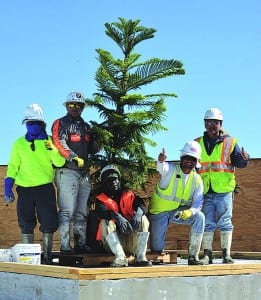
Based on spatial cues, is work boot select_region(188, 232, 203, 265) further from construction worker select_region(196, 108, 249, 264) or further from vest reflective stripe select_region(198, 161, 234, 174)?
vest reflective stripe select_region(198, 161, 234, 174)

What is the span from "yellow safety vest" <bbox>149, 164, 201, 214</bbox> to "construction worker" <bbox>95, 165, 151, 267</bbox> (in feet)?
1.46

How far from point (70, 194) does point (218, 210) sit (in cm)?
180

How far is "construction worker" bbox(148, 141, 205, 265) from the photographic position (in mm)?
7555

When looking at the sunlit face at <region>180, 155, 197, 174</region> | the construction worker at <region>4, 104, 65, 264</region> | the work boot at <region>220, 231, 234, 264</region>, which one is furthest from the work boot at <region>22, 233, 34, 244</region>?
the work boot at <region>220, 231, 234, 264</region>

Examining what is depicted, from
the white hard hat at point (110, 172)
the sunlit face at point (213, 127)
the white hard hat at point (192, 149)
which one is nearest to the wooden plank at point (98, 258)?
the white hard hat at point (110, 172)

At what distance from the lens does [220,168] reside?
26.5 ft

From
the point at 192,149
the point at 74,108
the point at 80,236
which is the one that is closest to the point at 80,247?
the point at 80,236

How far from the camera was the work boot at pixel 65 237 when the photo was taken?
7.91 metres

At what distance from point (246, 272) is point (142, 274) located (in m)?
1.48

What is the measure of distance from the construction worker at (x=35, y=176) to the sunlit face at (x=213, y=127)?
70.2 inches

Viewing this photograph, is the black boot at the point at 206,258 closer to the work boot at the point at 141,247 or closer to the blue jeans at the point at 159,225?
the blue jeans at the point at 159,225

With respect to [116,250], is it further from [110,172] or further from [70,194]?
[70,194]

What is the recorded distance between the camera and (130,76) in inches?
341

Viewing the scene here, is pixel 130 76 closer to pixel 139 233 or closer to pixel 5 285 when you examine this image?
pixel 139 233
